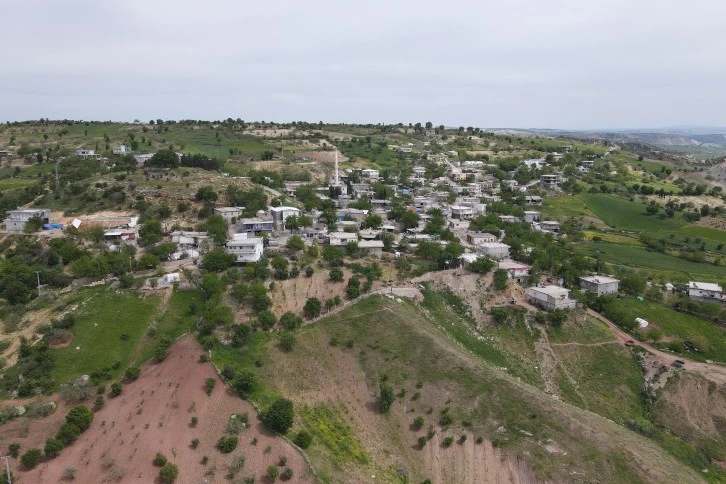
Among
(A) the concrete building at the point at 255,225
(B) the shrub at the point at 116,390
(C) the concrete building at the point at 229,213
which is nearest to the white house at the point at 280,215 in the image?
(A) the concrete building at the point at 255,225

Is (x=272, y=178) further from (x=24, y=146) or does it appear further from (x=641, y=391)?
(x=641, y=391)

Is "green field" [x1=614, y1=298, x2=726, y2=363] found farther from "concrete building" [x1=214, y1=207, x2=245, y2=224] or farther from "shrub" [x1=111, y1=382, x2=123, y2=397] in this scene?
"concrete building" [x1=214, y1=207, x2=245, y2=224]

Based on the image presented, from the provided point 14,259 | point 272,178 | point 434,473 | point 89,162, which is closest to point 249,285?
point 434,473

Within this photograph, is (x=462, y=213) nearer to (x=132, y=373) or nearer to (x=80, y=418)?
(x=132, y=373)

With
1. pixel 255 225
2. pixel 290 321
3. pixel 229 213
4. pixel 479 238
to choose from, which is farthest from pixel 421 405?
pixel 229 213

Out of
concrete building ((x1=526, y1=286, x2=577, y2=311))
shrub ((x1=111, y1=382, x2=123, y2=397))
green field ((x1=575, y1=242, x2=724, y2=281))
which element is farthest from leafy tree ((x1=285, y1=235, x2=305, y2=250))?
green field ((x1=575, y1=242, x2=724, y2=281))

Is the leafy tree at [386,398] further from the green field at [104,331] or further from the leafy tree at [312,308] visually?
the green field at [104,331]
